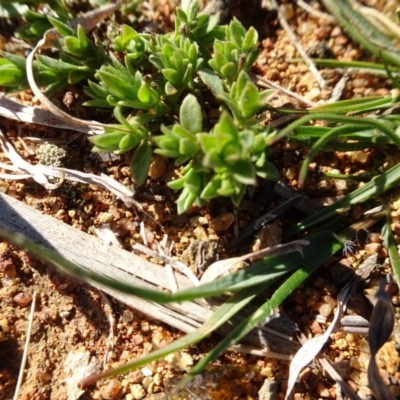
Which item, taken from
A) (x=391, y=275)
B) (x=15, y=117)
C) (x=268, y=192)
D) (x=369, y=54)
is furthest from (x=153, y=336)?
(x=369, y=54)

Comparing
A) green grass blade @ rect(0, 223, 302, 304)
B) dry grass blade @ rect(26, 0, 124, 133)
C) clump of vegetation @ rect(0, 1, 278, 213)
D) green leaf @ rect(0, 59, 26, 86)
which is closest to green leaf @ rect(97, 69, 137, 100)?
clump of vegetation @ rect(0, 1, 278, 213)

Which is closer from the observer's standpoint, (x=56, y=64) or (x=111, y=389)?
(x=111, y=389)

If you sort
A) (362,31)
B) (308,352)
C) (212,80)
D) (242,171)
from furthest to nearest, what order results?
(362,31) → (212,80) → (308,352) → (242,171)

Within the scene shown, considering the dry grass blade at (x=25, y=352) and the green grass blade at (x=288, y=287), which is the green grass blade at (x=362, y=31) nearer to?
the green grass blade at (x=288, y=287)

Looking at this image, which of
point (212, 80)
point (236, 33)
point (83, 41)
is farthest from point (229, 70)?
point (83, 41)

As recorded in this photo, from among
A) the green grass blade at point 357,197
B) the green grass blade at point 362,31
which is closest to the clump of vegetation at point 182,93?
the green grass blade at point 357,197

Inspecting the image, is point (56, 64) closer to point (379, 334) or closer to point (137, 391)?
point (137, 391)
